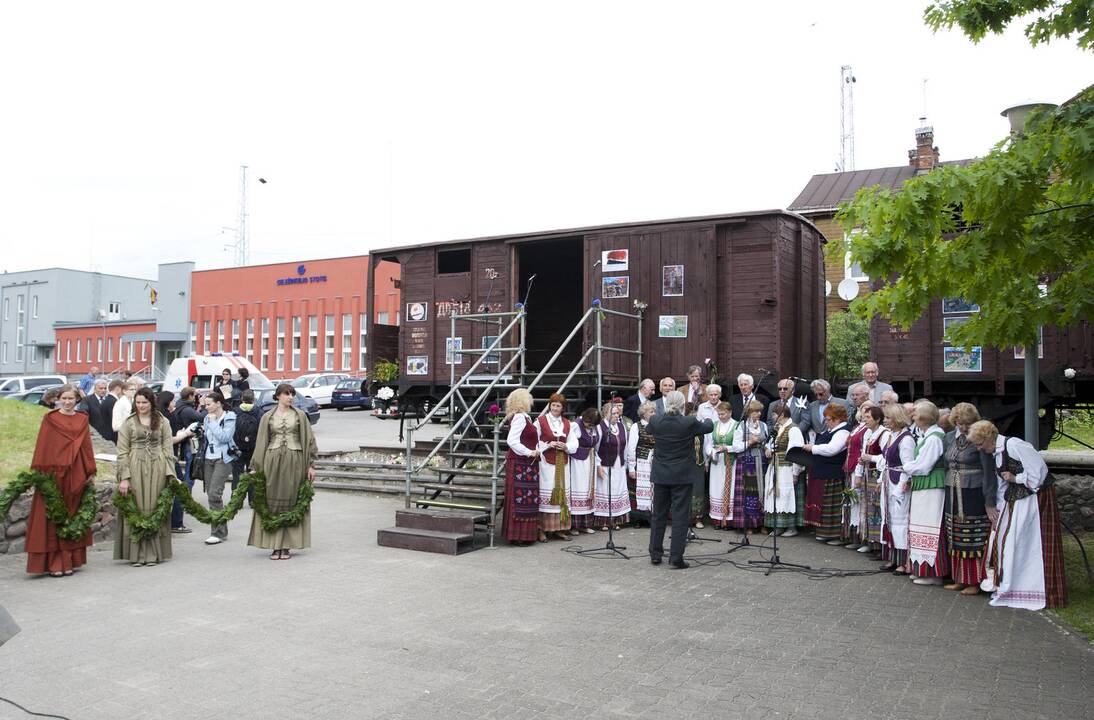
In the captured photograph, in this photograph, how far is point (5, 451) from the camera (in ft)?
34.1

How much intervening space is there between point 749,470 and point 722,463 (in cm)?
36

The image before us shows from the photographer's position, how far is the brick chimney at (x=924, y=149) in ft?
104

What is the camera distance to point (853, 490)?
895 cm

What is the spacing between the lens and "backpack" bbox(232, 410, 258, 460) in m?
9.98

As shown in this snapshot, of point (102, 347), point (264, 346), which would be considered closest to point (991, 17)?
point (264, 346)

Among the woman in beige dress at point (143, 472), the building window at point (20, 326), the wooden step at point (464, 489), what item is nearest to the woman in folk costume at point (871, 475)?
the wooden step at point (464, 489)

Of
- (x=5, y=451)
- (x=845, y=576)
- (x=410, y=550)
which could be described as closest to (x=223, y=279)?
(x=5, y=451)

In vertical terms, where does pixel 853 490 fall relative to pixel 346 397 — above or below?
below

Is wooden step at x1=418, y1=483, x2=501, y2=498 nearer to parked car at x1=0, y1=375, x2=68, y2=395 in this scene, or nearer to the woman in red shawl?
the woman in red shawl

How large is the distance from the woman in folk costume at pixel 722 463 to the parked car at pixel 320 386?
25.0m

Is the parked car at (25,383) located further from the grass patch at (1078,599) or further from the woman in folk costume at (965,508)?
the grass patch at (1078,599)

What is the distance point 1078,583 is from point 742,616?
3.47m

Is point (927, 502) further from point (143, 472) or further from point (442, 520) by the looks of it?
point (143, 472)

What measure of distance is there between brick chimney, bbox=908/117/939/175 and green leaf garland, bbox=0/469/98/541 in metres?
31.3
